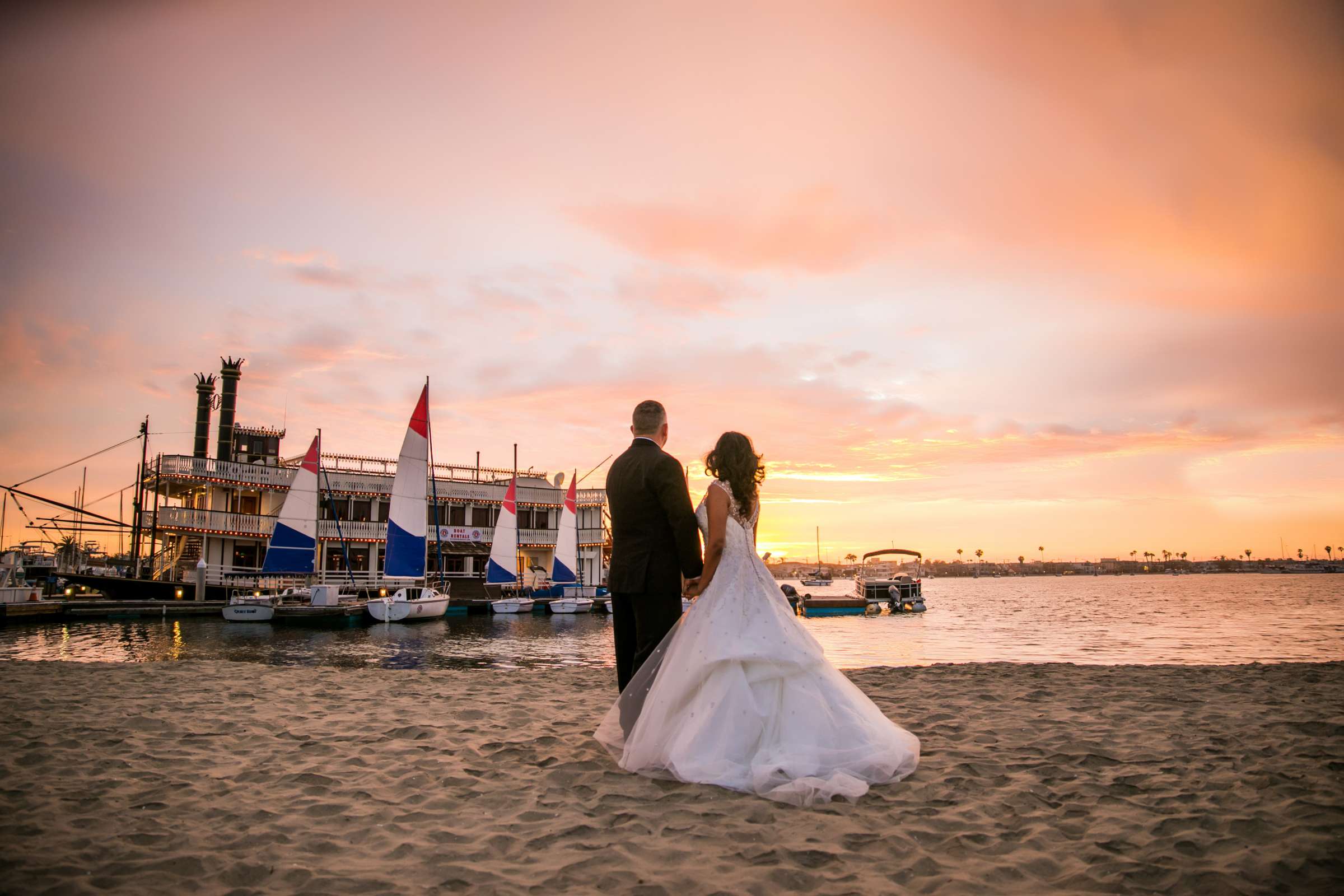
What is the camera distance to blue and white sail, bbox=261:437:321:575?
3538cm

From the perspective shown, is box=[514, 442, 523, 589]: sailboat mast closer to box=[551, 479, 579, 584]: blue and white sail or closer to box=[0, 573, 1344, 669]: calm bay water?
box=[551, 479, 579, 584]: blue and white sail

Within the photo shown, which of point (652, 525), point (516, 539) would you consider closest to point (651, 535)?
point (652, 525)

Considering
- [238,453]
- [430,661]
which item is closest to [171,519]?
[238,453]

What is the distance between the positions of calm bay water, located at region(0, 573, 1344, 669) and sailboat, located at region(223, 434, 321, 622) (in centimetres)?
179

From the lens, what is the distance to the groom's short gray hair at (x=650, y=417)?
518cm

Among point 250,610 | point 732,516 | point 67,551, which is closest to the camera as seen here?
point 732,516

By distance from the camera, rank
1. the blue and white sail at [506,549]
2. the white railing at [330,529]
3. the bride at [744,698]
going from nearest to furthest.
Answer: the bride at [744,698] → the white railing at [330,529] → the blue and white sail at [506,549]

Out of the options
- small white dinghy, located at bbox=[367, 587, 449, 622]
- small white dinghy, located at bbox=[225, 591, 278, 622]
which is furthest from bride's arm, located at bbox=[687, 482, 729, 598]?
small white dinghy, located at bbox=[225, 591, 278, 622]

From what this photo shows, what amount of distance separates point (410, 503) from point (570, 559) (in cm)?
1482

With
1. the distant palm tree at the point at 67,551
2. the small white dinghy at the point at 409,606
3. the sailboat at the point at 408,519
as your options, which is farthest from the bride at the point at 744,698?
the distant palm tree at the point at 67,551

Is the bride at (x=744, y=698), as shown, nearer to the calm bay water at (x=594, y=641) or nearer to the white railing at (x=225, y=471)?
the calm bay water at (x=594, y=641)

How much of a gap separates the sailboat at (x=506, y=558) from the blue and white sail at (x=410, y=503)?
745cm

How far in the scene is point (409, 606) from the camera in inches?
1406

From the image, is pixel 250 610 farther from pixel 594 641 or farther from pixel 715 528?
pixel 715 528
